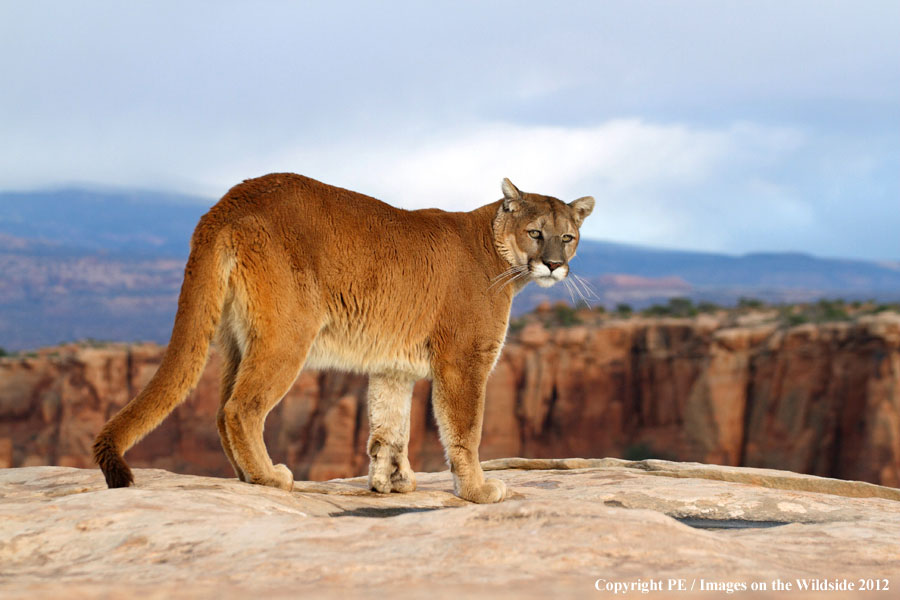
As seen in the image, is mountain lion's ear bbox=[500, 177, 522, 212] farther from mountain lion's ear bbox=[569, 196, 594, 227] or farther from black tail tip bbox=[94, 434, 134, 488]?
black tail tip bbox=[94, 434, 134, 488]

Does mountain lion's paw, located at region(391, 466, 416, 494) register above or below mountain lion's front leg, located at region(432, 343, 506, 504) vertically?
below

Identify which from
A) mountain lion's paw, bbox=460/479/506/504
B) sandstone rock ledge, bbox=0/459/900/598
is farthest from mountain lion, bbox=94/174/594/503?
sandstone rock ledge, bbox=0/459/900/598

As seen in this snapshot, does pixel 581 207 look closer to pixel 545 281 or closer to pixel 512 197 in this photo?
pixel 512 197

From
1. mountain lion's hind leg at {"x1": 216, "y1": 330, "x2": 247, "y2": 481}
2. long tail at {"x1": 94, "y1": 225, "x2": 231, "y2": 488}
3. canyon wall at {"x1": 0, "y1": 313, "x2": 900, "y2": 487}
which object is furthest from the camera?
canyon wall at {"x1": 0, "y1": 313, "x2": 900, "y2": 487}

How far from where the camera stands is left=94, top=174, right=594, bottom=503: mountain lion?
6.00m

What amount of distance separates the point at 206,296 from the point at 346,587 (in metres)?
3.05

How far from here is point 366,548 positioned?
3.97m

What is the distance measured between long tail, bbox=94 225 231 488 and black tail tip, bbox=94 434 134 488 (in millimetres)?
124

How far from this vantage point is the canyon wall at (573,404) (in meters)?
36.0

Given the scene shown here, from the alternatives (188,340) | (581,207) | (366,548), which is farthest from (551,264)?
(366,548)

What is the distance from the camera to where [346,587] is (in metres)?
3.38

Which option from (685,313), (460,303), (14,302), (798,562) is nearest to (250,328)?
(460,303)

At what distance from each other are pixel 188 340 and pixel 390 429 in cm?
186

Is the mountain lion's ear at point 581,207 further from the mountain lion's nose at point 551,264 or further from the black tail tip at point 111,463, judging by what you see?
the black tail tip at point 111,463
